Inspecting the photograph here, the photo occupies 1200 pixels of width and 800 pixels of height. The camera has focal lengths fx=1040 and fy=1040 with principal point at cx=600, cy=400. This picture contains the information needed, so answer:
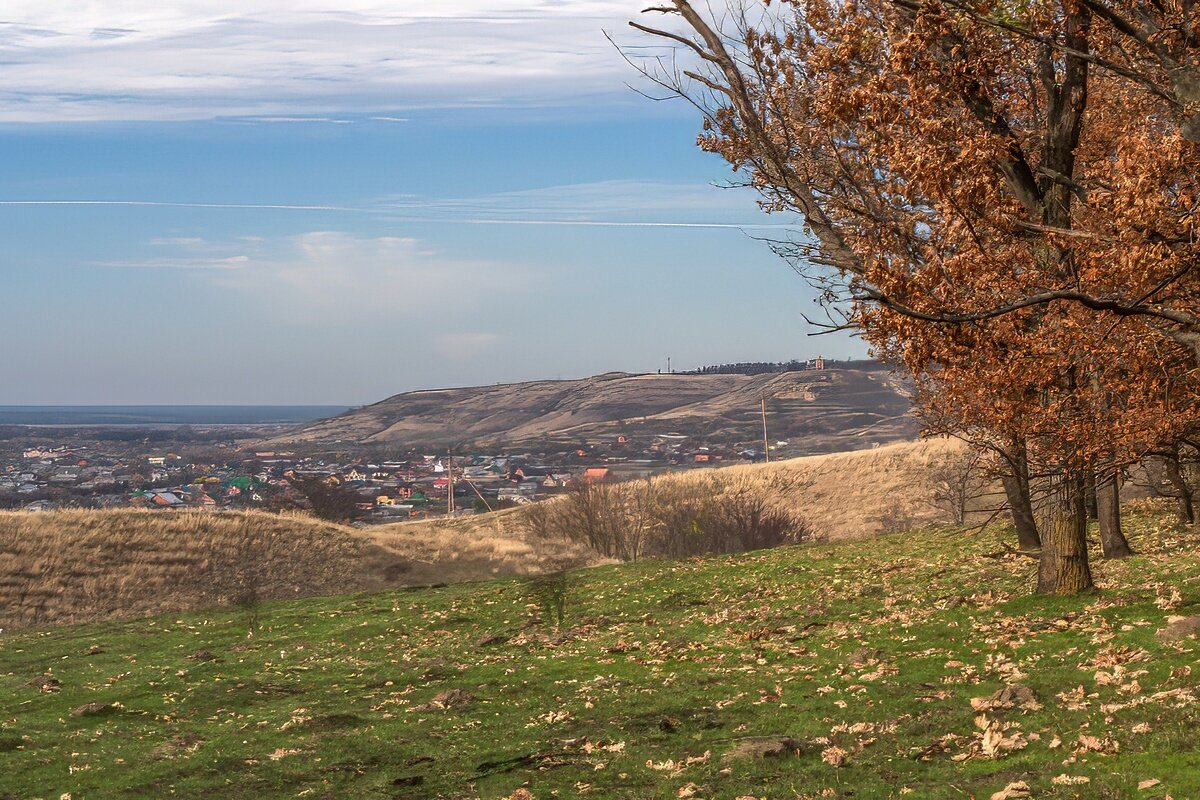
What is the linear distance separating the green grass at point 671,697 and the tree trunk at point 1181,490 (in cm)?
80

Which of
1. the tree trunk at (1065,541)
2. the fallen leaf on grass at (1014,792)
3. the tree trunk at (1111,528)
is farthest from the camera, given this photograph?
the tree trunk at (1111,528)

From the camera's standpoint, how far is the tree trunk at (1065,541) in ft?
59.4

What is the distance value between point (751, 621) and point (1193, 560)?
8797 mm

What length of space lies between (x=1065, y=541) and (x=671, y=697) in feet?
25.4

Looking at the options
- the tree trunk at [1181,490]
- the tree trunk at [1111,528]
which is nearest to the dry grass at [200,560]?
the tree trunk at [1181,490]

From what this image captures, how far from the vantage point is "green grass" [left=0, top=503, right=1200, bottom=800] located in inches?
443

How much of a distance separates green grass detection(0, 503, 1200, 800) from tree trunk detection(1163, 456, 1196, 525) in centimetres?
80

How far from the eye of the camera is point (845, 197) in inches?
751

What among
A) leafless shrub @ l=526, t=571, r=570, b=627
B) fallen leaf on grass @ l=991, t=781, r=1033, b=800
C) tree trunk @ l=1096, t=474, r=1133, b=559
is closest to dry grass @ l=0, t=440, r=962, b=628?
leafless shrub @ l=526, t=571, r=570, b=627

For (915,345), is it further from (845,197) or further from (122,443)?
(122,443)

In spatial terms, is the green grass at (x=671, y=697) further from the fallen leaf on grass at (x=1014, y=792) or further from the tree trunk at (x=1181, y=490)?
the tree trunk at (x=1181, y=490)

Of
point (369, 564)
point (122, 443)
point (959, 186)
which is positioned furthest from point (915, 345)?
point (122, 443)

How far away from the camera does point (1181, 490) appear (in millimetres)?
23844

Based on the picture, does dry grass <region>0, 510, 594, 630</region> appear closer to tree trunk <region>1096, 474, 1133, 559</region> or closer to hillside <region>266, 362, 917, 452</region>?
tree trunk <region>1096, 474, 1133, 559</region>
